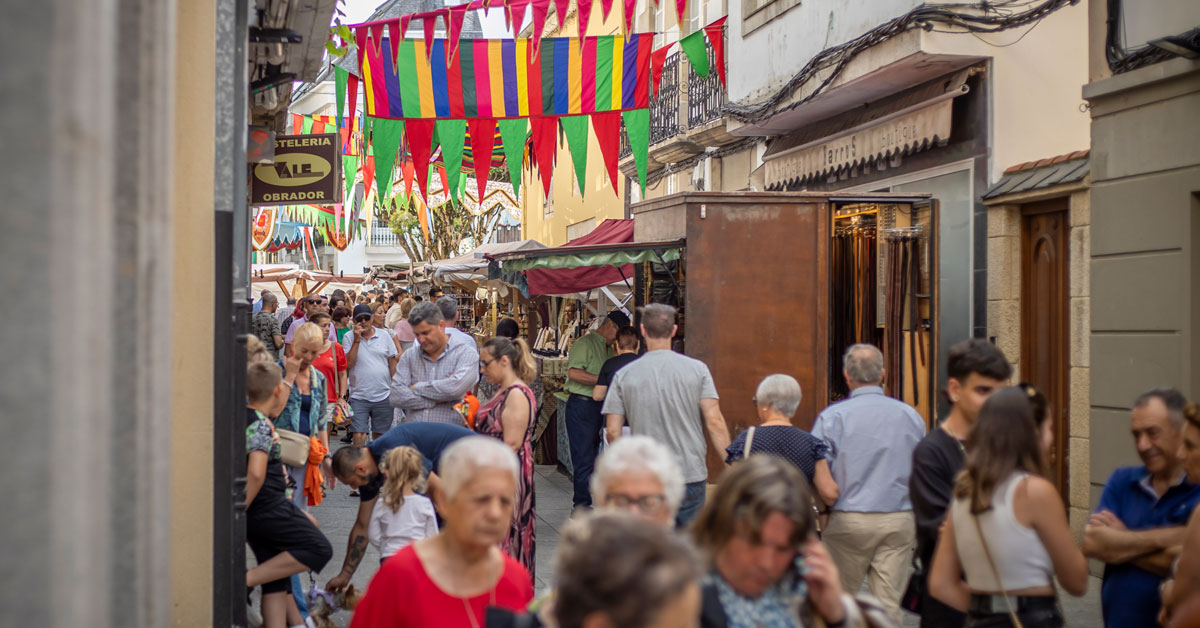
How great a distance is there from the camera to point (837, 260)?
474 inches

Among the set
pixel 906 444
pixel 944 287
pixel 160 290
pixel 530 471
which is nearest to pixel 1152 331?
pixel 906 444

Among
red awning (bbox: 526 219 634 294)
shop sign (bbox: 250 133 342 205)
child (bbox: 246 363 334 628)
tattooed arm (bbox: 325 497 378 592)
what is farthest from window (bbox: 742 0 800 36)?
child (bbox: 246 363 334 628)

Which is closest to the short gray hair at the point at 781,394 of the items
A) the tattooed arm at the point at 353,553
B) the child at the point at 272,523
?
the tattooed arm at the point at 353,553

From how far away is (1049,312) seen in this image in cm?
960

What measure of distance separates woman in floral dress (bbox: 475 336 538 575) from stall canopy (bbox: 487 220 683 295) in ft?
11.2

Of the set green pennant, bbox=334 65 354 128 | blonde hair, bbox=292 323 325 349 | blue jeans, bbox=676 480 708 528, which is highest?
green pennant, bbox=334 65 354 128

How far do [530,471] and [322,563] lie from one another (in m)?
1.26

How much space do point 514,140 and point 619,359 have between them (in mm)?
5050

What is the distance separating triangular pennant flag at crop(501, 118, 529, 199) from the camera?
1348 cm

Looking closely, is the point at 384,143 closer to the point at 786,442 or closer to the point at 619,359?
the point at 619,359

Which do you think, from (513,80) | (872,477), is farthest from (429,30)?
(872,477)

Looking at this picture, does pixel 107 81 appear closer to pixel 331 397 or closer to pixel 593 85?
pixel 331 397

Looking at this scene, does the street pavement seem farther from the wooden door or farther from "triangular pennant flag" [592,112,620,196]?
"triangular pennant flag" [592,112,620,196]

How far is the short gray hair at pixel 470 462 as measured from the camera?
3309mm
